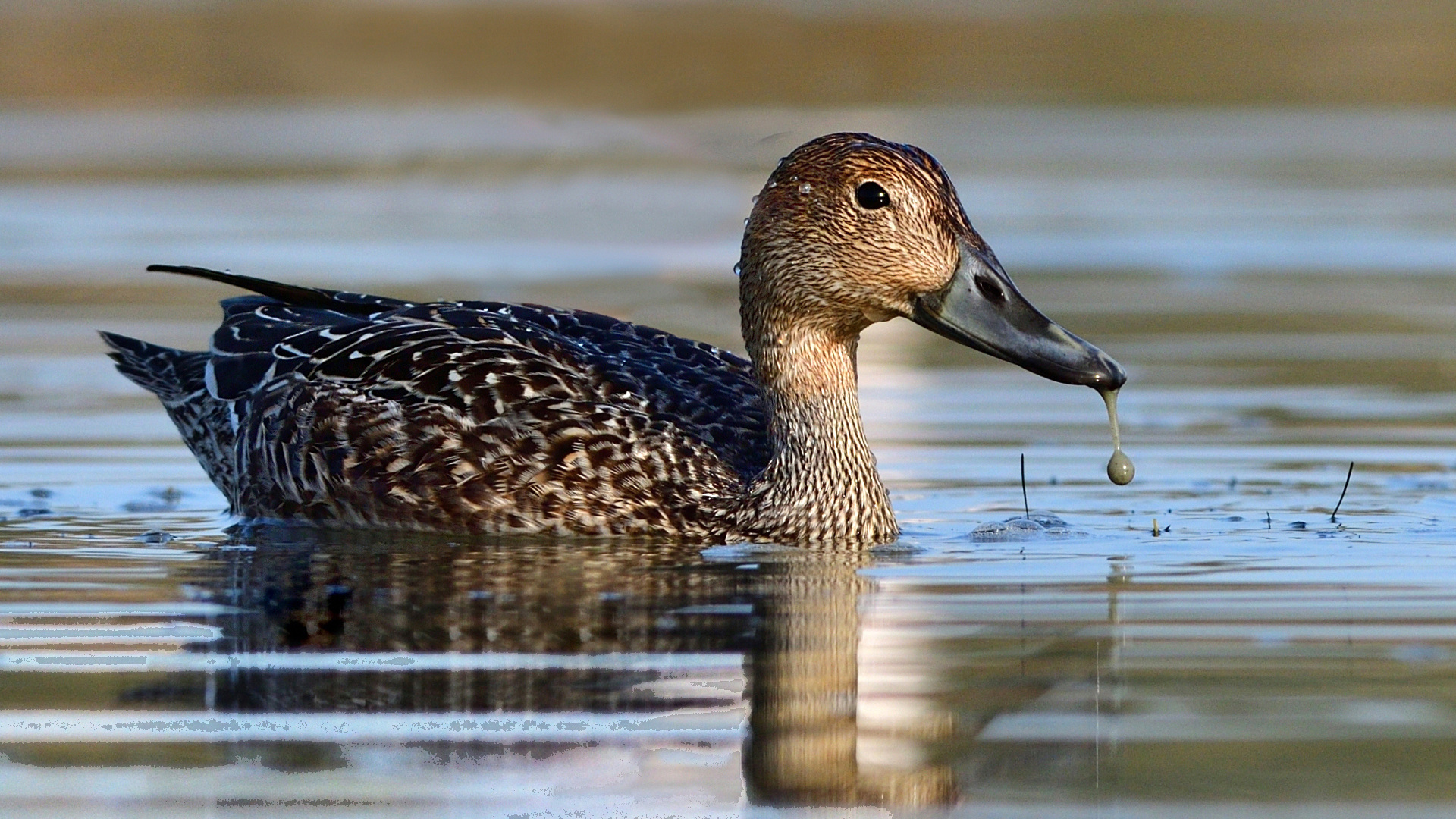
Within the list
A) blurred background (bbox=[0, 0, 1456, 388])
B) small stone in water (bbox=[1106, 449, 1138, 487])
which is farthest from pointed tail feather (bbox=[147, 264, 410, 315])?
blurred background (bbox=[0, 0, 1456, 388])

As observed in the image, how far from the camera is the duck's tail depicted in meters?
9.73

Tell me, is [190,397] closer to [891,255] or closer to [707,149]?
[891,255]

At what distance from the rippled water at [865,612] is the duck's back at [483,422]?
0.18m

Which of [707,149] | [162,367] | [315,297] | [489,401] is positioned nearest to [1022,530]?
[489,401]

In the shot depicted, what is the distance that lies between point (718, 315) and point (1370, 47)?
69.8 feet

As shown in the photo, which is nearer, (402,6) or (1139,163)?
(1139,163)

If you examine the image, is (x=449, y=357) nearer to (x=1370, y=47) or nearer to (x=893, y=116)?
(x=893, y=116)

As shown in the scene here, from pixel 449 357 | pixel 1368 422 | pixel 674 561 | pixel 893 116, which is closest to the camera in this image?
pixel 674 561

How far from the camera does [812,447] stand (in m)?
8.77

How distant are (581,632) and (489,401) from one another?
199cm

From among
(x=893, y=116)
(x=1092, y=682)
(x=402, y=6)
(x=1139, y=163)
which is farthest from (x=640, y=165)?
(x=1092, y=682)

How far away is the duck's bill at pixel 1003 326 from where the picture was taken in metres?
8.22

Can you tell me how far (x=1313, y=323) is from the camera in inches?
578

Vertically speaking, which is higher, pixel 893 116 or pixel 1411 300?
pixel 893 116
